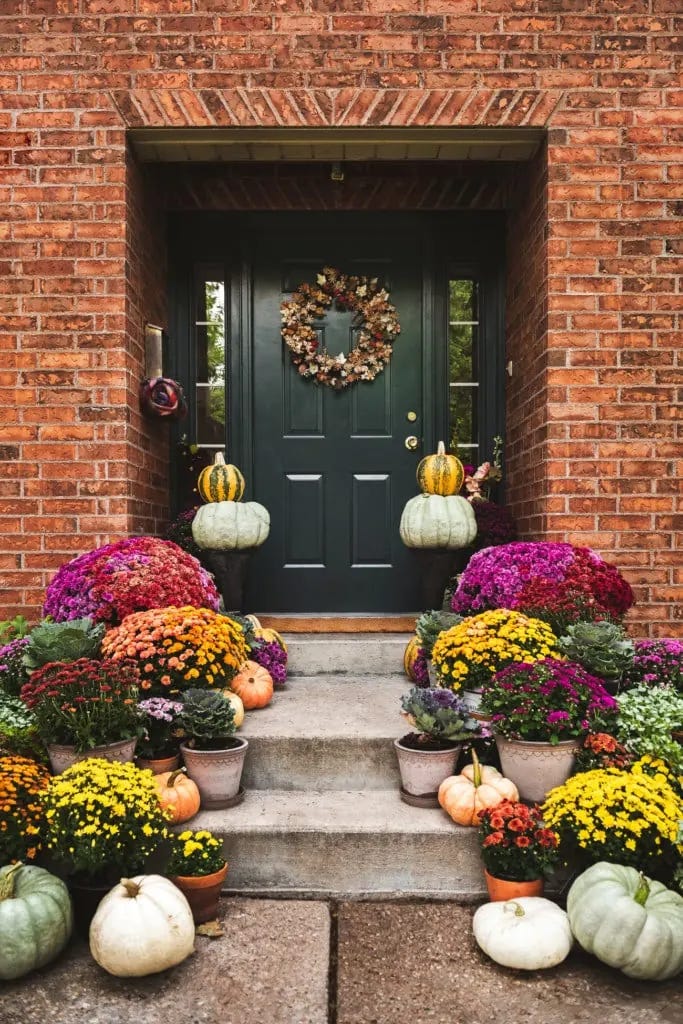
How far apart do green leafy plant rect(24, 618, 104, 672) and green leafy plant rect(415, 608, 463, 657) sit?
145cm

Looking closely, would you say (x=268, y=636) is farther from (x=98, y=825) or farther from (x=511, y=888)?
(x=511, y=888)

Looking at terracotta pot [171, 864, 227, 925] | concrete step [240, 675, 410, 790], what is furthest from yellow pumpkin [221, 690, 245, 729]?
terracotta pot [171, 864, 227, 925]

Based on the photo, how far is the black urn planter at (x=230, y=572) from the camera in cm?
427

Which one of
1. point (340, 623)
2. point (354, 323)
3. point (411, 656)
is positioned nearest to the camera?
point (411, 656)

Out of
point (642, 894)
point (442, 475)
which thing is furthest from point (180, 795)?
point (442, 475)

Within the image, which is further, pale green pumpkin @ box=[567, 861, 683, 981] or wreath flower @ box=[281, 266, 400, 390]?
wreath flower @ box=[281, 266, 400, 390]

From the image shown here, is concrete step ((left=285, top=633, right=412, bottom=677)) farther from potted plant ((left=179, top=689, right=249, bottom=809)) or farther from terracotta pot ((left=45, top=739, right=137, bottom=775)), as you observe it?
terracotta pot ((left=45, top=739, right=137, bottom=775))

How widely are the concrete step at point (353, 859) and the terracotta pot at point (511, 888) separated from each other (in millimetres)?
138

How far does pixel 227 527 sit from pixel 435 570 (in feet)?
3.82

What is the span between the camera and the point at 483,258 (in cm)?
498

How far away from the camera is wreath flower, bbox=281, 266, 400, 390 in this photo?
488 centimetres

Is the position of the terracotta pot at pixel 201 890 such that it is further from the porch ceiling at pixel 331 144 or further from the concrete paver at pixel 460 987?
the porch ceiling at pixel 331 144

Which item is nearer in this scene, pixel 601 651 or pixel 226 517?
pixel 601 651

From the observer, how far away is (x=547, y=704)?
8.84ft
